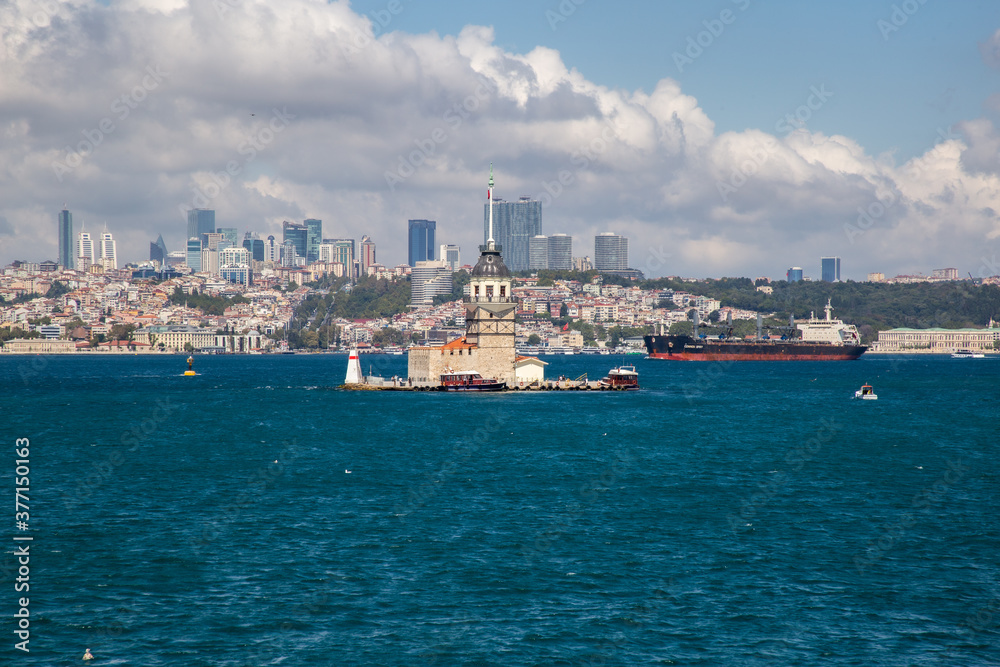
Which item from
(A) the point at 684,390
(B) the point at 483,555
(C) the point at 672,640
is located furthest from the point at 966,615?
(A) the point at 684,390

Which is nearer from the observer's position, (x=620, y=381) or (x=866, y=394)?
(x=866, y=394)

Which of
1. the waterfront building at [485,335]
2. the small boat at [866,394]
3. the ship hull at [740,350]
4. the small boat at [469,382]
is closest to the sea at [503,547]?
the small boat at [469,382]

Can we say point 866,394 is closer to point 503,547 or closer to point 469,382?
point 469,382

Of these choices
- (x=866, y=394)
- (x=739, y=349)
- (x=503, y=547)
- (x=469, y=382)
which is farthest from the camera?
(x=739, y=349)

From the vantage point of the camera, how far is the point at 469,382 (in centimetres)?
6631

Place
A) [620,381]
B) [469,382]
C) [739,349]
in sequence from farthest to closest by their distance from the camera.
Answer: [739,349] < [620,381] < [469,382]

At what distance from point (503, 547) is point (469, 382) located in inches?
1761

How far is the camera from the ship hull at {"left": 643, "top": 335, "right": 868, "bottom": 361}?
148 meters

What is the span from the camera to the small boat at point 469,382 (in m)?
66.3

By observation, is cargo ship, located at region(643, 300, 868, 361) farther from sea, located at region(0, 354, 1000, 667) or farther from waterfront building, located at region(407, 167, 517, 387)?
A: sea, located at region(0, 354, 1000, 667)

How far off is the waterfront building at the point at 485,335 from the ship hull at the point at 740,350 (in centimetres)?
8326

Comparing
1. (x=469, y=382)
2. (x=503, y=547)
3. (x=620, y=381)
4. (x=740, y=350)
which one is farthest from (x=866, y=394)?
(x=740, y=350)

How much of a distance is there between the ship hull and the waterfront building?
273ft

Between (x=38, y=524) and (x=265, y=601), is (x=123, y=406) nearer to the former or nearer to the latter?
(x=38, y=524)
